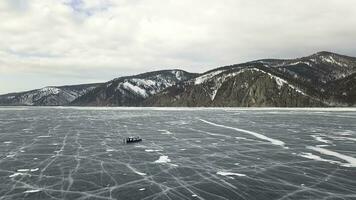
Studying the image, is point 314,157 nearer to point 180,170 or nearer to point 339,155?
point 339,155

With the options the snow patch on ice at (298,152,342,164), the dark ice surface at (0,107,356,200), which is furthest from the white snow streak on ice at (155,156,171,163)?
the snow patch on ice at (298,152,342,164)

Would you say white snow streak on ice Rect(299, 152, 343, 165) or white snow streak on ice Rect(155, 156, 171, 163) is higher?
white snow streak on ice Rect(155, 156, 171, 163)

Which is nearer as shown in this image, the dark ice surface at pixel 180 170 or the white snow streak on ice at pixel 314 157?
the dark ice surface at pixel 180 170

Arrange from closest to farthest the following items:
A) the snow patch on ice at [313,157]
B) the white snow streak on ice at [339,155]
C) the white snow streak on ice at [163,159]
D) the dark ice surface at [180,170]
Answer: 1. the dark ice surface at [180,170]
2. the white snow streak on ice at [339,155]
3. the snow patch on ice at [313,157]
4. the white snow streak on ice at [163,159]

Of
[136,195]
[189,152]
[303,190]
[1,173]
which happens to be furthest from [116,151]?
[303,190]

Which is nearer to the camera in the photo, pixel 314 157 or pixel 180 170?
pixel 180 170

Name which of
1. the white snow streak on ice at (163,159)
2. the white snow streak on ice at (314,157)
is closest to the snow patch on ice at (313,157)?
the white snow streak on ice at (314,157)

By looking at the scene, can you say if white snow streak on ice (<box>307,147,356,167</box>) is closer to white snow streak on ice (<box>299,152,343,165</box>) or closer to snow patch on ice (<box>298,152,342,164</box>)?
white snow streak on ice (<box>299,152,343,165</box>)

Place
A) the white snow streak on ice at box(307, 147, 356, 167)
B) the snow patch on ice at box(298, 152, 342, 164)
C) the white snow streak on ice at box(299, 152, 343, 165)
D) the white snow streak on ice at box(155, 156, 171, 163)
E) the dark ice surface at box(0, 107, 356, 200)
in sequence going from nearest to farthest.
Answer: the dark ice surface at box(0, 107, 356, 200), the white snow streak on ice at box(307, 147, 356, 167), the white snow streak on ice at box(299, 152, 343, 165), the snow patch on ice at box(298, 152, 342, 164), the white snow streak on ice at box(155, 156, 171, 163)

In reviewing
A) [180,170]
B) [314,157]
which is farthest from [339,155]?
[180,170]

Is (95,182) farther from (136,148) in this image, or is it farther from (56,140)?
(56,140)

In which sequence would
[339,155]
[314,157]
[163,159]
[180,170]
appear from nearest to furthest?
1. [180,170]
2. [163,159]
3. [314,157]
4. [339,155]

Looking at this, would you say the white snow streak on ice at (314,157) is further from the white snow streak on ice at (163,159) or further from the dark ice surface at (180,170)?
the white snow streak on ice at (163,159)
